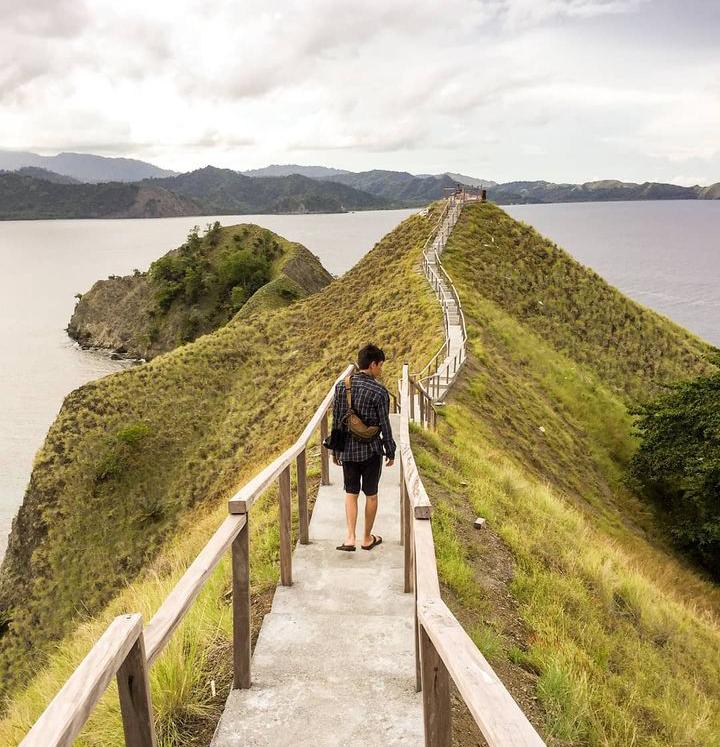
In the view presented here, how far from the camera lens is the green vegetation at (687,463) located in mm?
20391

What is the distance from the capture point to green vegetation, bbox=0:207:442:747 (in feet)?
81.7

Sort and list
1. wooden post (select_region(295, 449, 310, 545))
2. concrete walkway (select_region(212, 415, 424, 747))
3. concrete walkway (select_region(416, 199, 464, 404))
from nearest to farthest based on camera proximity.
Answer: concrete walkway (select_region(212, 415, 424, 747))
wooden post (select_region(295, 449, 310, 545))
concrete walkway (select_region(416, 199, 464, 404))

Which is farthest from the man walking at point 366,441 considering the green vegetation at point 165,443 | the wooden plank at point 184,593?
the green vegetation at point 165,443

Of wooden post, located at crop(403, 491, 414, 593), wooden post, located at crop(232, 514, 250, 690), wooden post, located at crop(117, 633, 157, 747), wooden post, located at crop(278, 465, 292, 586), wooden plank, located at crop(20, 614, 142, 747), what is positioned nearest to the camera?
wooden plank, located at crop(20, 614, 142, 747)

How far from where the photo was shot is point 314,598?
5.87 m

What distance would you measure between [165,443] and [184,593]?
30781 millimetres

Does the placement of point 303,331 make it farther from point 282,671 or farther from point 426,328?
point 282,671

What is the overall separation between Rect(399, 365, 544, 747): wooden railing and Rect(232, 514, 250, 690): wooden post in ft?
3.90

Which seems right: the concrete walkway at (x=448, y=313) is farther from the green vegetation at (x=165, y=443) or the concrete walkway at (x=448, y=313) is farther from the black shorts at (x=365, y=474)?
the black shorts at (x=365, y=474)

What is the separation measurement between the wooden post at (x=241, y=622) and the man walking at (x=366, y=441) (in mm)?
2679

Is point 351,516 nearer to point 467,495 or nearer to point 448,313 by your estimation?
point 467,495

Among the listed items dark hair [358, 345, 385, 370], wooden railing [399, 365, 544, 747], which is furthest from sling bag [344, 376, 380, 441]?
wooden railing [399, 365, 544, 747]

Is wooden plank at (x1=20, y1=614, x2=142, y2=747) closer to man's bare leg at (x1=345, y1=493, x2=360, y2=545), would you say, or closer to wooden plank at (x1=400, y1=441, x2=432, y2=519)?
wooden plank at (x1=400, y1=441, x2=432, y2=519)

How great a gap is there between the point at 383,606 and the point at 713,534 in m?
17.7
